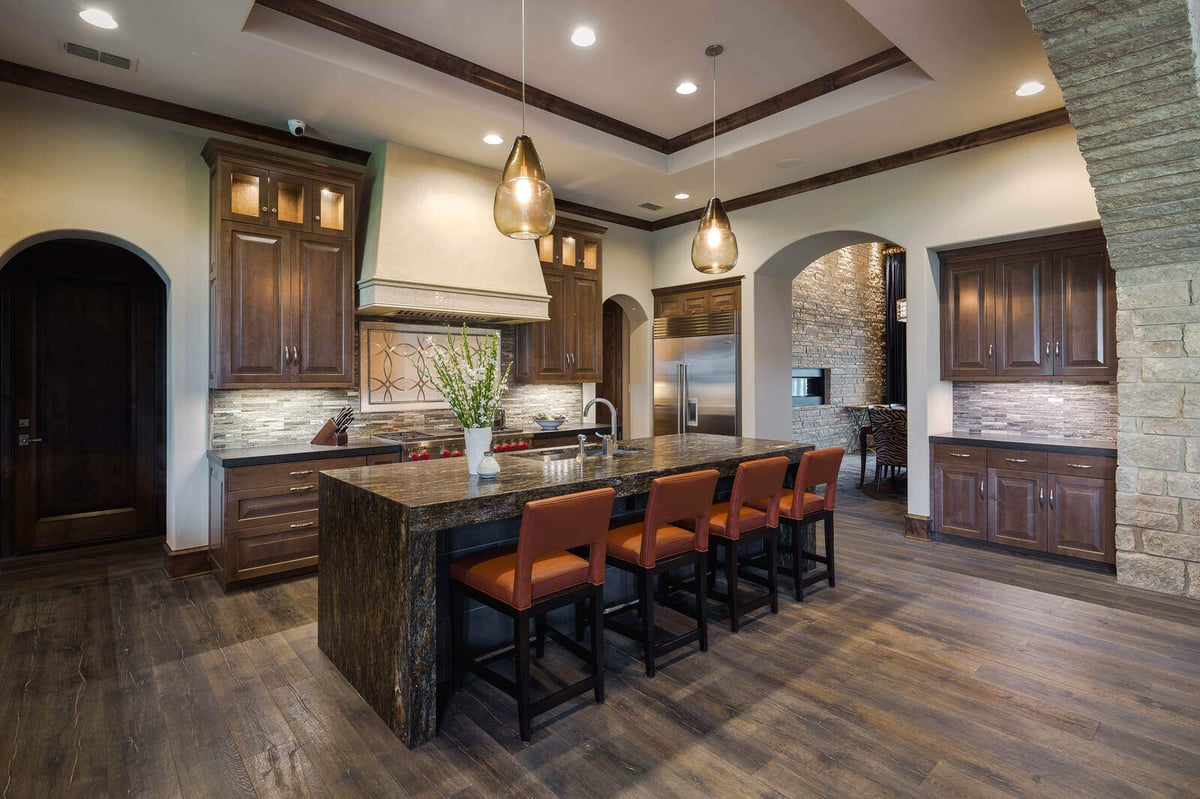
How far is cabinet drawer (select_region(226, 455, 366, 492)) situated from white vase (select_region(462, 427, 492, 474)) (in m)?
2.02

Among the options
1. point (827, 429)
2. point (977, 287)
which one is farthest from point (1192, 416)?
point (827, 429)

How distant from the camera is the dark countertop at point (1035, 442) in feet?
14.3

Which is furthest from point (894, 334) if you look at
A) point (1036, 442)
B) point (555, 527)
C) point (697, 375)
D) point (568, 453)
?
point (555, 527)

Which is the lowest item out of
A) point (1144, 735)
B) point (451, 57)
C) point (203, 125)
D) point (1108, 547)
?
point (1144, 735)

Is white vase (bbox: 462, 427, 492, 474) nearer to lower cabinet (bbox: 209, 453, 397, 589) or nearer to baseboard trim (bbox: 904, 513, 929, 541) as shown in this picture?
lower cabinet (bbox: 209, 453, 397, 589)

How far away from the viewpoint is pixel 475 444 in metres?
2.83

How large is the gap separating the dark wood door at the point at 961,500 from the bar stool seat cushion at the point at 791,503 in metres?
1.95

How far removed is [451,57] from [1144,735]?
5.06 metres

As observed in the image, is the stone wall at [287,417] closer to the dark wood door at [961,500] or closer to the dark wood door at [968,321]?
the dark wood door at [961,500]

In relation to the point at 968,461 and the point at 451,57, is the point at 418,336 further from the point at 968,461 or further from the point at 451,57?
the point at 968,461

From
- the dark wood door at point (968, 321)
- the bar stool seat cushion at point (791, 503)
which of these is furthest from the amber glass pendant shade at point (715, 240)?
the dark wood door at point (968, 321)

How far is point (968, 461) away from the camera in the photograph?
16.2ft

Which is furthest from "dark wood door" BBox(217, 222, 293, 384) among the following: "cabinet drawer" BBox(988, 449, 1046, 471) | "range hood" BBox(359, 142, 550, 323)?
"cabinet drawer" BBox(988, 449, 1046, 471)

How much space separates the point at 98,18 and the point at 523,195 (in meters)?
2.47
